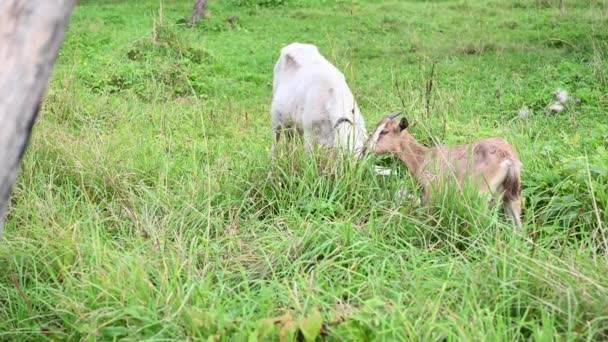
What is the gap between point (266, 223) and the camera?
155 inches

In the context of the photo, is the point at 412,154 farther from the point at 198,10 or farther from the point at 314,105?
the point at 198,10

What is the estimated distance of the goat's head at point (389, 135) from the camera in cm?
482

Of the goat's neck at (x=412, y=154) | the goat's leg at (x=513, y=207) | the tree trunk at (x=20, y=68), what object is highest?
the tree trunk at (x=20, y=68)

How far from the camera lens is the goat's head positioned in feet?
15.8

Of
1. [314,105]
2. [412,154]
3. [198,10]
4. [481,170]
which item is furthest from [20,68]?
[198,10]

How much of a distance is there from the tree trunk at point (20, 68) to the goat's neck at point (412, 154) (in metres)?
2.77

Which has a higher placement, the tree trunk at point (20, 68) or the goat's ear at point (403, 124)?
the tree trunk at point (20, 68)

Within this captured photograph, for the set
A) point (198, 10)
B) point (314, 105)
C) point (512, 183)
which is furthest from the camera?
point (198, 10)

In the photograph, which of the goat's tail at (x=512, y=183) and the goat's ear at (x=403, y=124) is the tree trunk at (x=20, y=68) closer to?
the goat's tail at (x=512, y=183)

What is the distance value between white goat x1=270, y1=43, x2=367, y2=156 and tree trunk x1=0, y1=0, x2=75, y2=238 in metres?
2.37

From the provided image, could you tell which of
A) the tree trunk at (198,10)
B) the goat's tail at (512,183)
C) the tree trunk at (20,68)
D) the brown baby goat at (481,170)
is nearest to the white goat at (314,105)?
the brown baby goat at (481,170)

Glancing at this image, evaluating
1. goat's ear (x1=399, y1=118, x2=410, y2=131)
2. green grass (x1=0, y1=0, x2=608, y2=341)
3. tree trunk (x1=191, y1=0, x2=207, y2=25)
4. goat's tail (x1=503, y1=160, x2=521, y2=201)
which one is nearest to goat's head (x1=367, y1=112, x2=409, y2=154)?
goat's ear (x1=399, y1=118, x2=410, y2=131)

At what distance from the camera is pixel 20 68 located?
2.14 meters

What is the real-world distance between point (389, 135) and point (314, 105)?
2.12 feet
